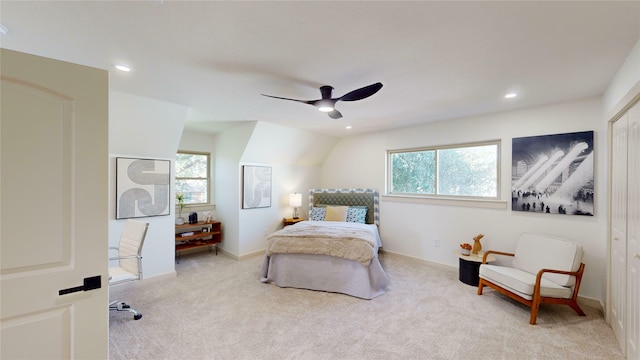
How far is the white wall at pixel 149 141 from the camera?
3161mm

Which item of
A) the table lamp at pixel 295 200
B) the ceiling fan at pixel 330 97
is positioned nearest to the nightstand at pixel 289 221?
the table lamp at pixel 295 200

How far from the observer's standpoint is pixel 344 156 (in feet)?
19.1

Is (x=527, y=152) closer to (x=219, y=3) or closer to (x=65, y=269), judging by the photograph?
(x=219, y=3)

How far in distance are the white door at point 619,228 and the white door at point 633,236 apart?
125 millimetres

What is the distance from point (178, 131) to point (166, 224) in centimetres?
142

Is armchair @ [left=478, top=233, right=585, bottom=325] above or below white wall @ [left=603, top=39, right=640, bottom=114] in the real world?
below

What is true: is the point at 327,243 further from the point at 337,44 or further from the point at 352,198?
the point at 337,44

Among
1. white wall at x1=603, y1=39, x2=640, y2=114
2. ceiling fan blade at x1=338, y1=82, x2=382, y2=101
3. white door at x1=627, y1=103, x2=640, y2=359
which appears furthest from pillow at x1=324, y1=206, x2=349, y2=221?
white wall at x1=603, y1=39, x2=640, y2=114

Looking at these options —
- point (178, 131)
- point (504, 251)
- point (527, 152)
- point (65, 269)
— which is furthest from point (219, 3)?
point (504, 251)

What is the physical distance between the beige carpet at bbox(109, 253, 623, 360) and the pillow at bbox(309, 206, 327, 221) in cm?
209

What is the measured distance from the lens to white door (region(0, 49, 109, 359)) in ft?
3.80

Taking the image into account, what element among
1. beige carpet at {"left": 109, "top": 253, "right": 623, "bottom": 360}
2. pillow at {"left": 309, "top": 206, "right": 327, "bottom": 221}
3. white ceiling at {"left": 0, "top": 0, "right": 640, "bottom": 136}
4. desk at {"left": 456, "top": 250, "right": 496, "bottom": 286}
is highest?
white ceiling at {"left": 0, "top": 0, "right": 640, "bottom": 136}

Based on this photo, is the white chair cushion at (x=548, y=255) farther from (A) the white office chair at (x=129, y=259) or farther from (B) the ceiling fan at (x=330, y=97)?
(A) the white office chair at (x=129, y=259)

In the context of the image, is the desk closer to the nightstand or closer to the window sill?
the window sill
